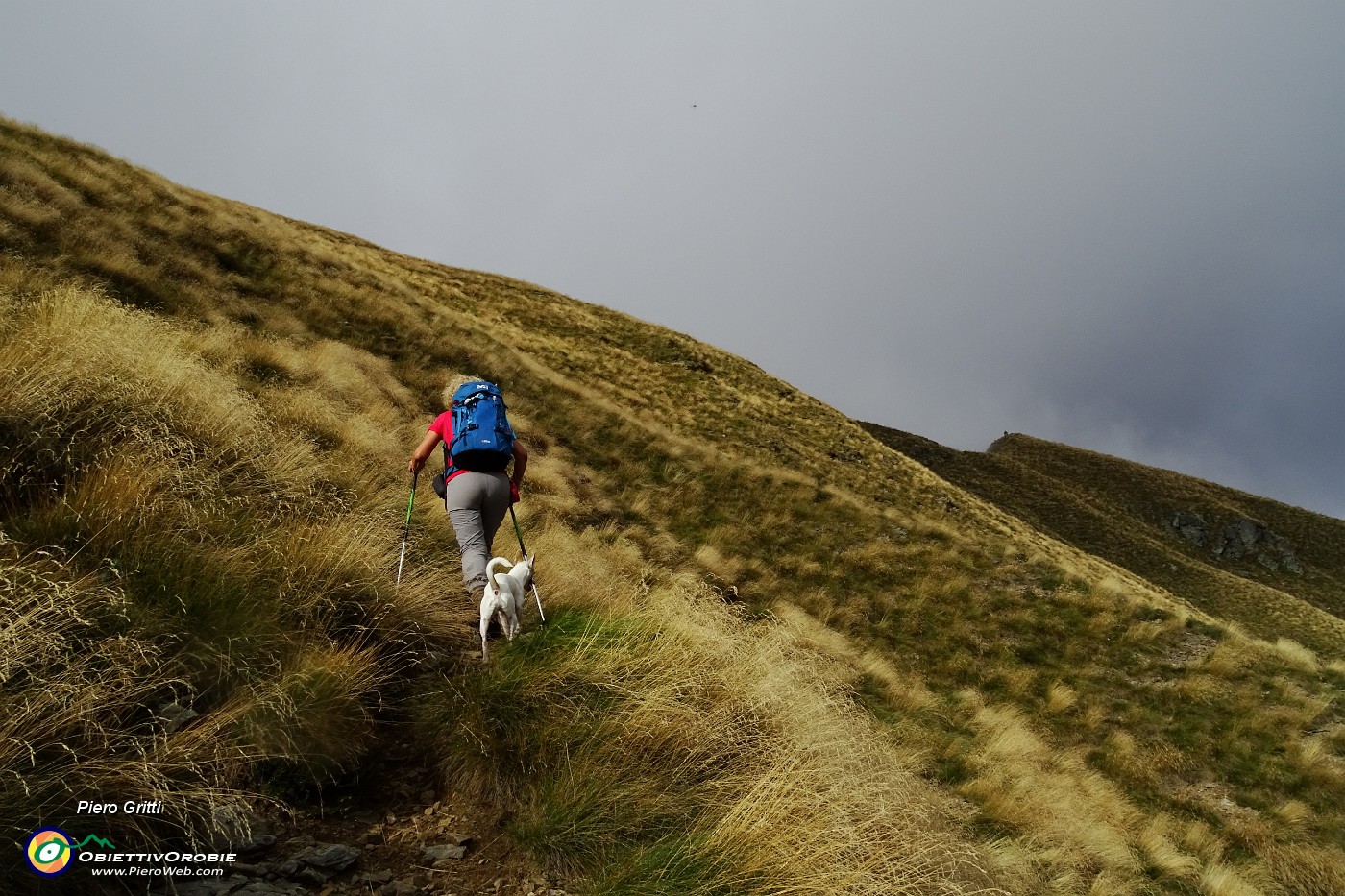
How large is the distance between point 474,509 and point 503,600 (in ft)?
3.79

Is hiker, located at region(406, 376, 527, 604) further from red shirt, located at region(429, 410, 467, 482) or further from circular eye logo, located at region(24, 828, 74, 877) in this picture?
circular eye logo, located at region(24, 828, 74, 877)

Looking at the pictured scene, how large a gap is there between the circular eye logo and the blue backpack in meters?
3.38

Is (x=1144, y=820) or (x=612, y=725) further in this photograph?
(x=1144, y=820)

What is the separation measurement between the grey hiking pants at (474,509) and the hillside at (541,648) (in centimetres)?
37

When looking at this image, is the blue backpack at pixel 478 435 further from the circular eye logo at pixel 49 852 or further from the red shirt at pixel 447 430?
the circular eye logo at pixel 49 852

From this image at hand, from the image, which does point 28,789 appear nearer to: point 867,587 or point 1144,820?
point 1144,820

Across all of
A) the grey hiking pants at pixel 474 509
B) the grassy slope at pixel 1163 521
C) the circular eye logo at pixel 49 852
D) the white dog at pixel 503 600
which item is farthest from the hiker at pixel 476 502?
the grassy slope at pixel 1163 521

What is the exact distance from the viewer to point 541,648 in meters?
4.46

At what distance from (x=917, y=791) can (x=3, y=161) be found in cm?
1851

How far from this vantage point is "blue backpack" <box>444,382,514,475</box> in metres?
5.32

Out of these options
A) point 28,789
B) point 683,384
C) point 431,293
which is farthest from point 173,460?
point 431,293

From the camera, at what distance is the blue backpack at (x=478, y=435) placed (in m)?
5.32

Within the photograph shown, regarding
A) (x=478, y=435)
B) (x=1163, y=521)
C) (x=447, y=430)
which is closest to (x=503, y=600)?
(x=478, y=435)

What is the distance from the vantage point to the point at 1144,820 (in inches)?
340
